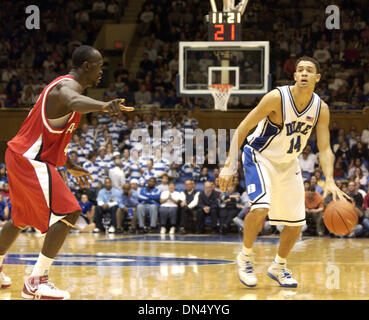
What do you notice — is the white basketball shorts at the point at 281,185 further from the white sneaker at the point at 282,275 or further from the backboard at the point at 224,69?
the backboard at the point at 224,69

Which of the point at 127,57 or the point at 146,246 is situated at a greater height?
the point at 127,57

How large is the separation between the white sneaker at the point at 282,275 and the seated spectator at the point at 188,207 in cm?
691

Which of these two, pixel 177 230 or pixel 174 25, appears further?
pixel 174 25

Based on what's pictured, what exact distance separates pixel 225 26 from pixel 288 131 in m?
6.86

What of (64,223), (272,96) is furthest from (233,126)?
(64,223)

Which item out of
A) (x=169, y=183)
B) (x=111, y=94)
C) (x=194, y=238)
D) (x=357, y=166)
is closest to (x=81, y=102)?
(x=194, y=238)

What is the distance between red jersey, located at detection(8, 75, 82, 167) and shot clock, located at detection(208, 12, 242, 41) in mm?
7688

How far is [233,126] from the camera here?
16.4 m

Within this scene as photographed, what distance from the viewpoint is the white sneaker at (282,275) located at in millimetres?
6082

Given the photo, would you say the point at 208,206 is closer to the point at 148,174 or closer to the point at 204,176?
the point at 204,176

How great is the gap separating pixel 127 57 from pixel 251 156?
1468 cm

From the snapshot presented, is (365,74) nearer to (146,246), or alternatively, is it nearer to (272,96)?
(146,246)

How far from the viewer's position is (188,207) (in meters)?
13.3
